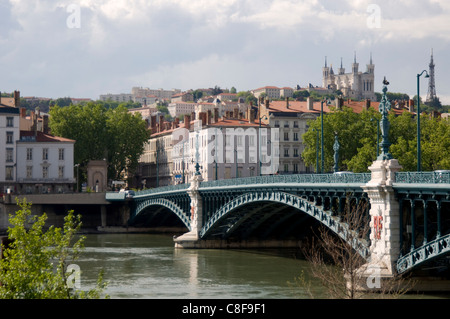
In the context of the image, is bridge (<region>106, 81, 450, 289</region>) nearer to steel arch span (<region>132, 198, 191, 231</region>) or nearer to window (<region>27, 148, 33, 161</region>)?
steel arch span (<region>132, 198, 191, 231</region>)

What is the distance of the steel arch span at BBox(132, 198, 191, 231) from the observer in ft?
228

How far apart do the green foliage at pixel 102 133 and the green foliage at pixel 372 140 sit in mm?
29279

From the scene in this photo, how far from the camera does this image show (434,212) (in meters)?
36.4

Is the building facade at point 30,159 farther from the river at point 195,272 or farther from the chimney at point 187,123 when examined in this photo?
the river at point 195,272

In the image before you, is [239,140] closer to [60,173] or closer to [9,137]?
[60,173]

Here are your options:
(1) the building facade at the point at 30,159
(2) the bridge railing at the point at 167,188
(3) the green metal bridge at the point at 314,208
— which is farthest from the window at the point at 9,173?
(3) the green metal bridge at the point at 314,208

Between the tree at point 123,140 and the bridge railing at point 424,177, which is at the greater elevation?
the tree at point 123,140

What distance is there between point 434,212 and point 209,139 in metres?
64.8

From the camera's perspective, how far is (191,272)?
48.6 meters

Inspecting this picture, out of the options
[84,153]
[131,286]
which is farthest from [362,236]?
[84,153]

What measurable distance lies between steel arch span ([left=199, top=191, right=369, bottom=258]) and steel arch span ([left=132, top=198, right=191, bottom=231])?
4514 mm

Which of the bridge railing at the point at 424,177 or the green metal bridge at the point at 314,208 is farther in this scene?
the green metal bridge at the point at 314,208

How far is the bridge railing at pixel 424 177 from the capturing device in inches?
1257

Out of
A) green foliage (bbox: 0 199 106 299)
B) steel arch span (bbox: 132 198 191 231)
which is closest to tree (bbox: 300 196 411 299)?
green foliage (bbox: 0 199 106 299)
